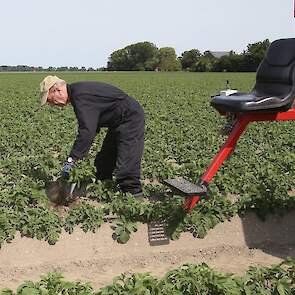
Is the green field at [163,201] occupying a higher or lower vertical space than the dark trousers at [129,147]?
lower

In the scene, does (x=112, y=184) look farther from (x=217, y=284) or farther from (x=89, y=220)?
(x=217, y=284)

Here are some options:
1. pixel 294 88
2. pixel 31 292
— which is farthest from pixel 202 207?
pixel 31 292

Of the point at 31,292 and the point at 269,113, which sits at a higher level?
the point at 269,113

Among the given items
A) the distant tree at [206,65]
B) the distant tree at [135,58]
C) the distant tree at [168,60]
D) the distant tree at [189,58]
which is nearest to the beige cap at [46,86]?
the distant tree at [206,65]

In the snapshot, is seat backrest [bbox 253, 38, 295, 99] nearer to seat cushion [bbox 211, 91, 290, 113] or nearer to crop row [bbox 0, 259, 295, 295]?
seat cushion [bbox 211, 91, 290, 113]

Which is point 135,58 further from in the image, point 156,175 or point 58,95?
point 58,95

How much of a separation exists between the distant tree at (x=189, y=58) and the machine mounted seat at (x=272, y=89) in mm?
91651

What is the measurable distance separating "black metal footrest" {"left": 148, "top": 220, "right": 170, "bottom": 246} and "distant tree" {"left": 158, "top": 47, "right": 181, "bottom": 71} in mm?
95890

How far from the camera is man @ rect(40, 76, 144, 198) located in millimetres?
5160

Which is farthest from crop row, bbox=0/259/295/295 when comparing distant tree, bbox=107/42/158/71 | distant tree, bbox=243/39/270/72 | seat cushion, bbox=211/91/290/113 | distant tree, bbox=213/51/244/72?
distant tree, bbox=107/42/158/71

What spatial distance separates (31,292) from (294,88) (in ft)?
8.52

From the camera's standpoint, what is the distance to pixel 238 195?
6.41 metres

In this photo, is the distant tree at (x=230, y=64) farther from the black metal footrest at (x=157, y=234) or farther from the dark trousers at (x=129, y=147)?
the black metal footrest at (x=157, y=234)

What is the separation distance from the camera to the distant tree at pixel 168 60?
10029 centimetres
